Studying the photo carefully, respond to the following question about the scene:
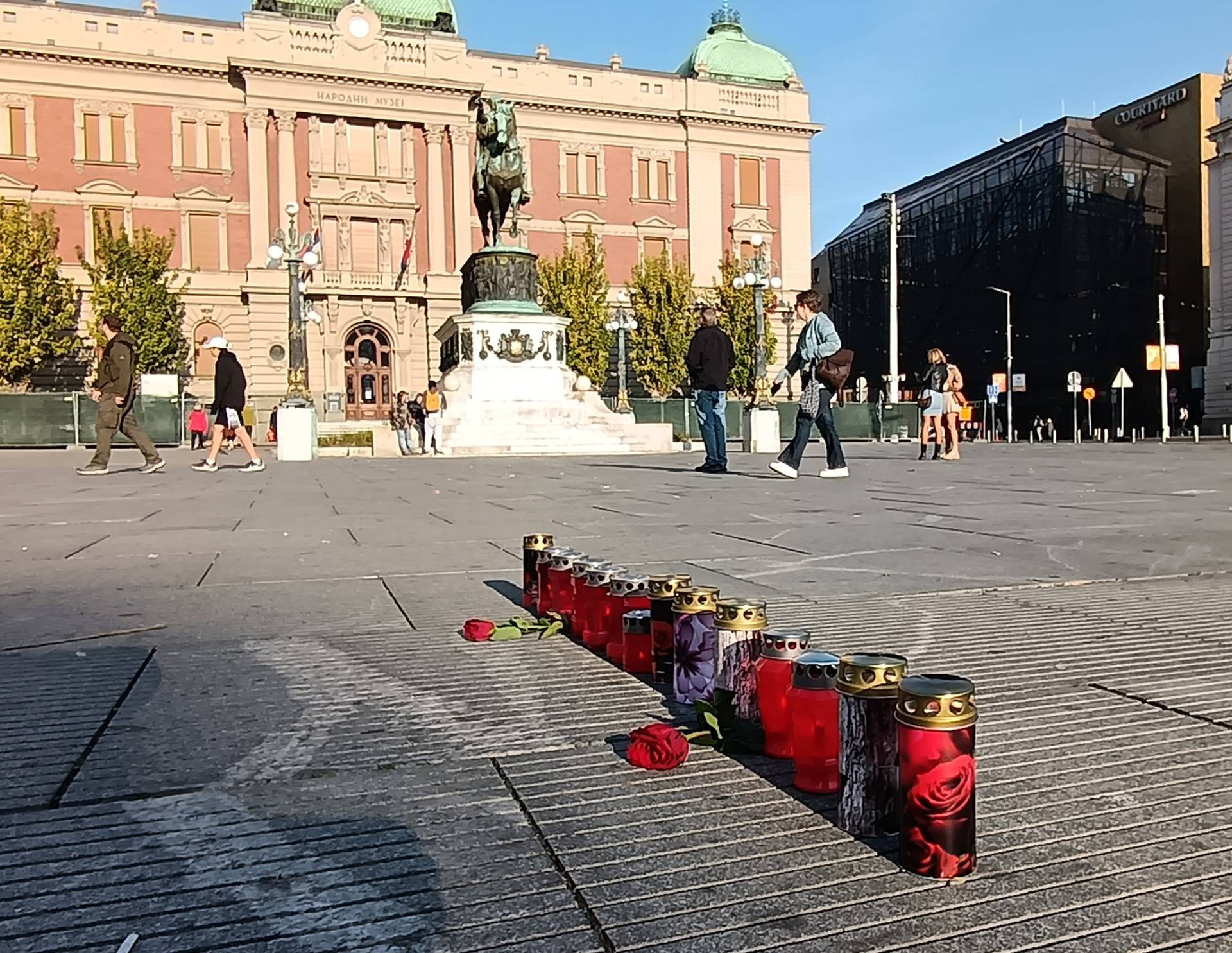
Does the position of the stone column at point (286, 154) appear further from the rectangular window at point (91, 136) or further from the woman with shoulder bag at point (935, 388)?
the woman with shoulder bag at point (935, 388)

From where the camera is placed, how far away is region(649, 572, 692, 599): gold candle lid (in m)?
2.71

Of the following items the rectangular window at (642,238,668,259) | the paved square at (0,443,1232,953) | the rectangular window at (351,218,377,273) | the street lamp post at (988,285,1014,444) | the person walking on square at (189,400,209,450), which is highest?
the rectangular window at (642,238,668,259)

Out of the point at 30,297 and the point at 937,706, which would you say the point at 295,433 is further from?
the point at 30,297

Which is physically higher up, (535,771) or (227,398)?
(227,398)

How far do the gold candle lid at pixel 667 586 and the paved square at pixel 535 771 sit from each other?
0.93 feet

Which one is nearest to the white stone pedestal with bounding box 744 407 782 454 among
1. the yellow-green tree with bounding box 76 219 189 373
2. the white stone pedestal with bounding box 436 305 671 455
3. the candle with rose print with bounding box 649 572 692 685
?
the white stone pedestal with bounding box 436 305 671 455

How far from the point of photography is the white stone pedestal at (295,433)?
2228 centimetres

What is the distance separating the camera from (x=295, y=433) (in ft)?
73.8

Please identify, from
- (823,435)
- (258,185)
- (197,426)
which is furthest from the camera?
(258,185)

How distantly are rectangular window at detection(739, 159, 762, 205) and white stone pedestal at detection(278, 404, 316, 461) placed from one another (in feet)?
124

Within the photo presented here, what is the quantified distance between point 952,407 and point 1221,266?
40038mm

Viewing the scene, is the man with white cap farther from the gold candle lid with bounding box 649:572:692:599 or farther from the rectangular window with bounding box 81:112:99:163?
the rectangular window with bounding box 81:112:99:163

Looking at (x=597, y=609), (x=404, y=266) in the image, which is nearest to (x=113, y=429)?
(x=597, y=609)

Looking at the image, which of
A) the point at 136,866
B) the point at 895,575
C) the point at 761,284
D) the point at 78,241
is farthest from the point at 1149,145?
the point at 136,866
